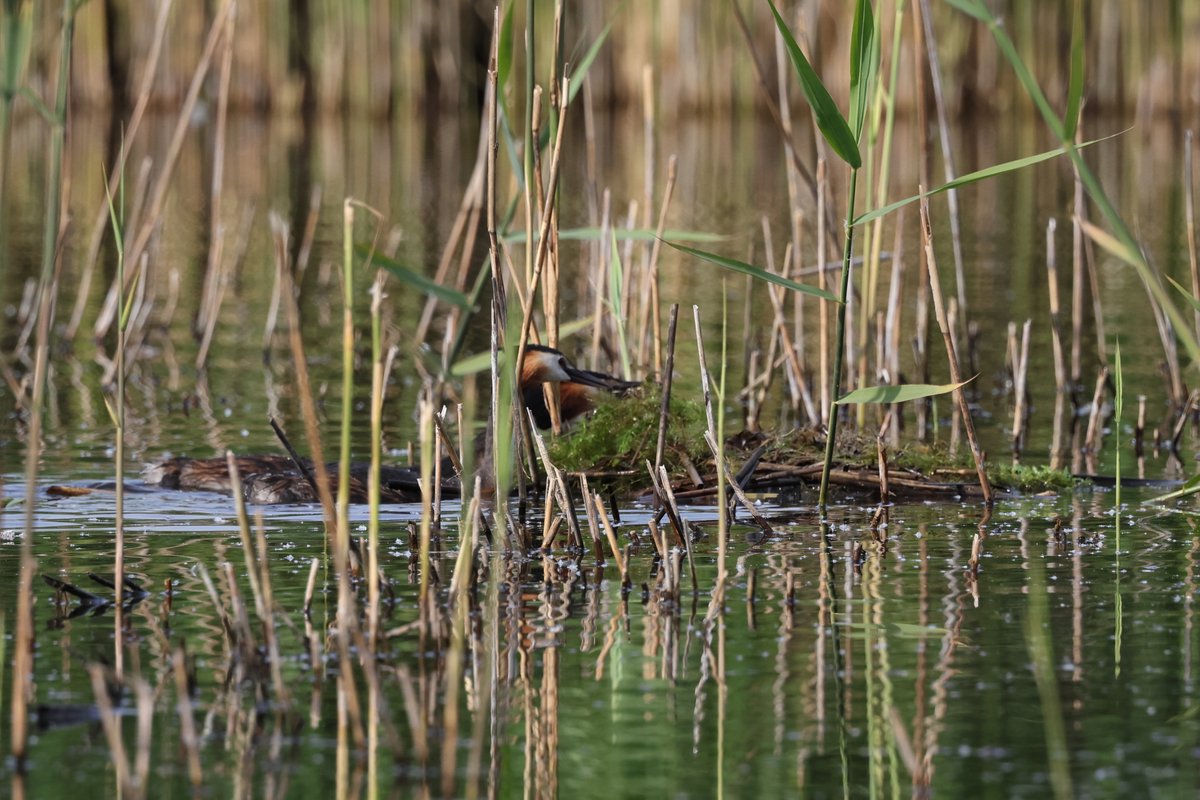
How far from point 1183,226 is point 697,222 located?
12.9 ft

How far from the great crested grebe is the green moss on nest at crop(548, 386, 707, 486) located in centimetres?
8

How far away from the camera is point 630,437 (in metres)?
6.66

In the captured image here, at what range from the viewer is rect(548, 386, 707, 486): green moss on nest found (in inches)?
261

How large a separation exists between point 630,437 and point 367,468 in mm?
956

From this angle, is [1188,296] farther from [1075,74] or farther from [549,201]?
[549,201]

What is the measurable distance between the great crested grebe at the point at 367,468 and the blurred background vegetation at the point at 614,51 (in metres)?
15.5

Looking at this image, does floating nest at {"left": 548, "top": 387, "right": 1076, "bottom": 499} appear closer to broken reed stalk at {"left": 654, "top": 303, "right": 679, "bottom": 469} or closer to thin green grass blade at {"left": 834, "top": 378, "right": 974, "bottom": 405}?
broken reed stalk at {"left": 654, "top": 303, "right": 679, "bottom": 469}

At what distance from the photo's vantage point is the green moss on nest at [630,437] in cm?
664

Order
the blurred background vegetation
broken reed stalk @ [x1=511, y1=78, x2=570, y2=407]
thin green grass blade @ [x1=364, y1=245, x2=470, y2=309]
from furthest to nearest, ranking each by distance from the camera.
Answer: the blurred background vegetation, broken reed stalk @ [x1=511, y1=78, x2=570, y2=407], thin green grass blade @ [x1=364, y1=245, x2=470, y2=309]

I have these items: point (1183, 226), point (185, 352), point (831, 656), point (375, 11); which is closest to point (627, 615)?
point (831, 656)

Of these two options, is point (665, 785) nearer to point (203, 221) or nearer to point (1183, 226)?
point (1183, 226)

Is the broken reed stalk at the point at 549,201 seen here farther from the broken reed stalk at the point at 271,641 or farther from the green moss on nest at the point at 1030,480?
the green moss on nest at the point at 1030,480

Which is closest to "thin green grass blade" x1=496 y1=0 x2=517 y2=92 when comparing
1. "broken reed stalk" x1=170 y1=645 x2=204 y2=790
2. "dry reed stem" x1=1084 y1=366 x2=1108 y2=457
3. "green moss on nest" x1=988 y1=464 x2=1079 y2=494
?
"broken reed stalk" x1=170 y1=645 x2=204 y2=790

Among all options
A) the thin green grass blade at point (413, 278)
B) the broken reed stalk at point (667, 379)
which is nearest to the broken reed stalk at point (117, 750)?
the thin green grass blade at point (413, 278)
